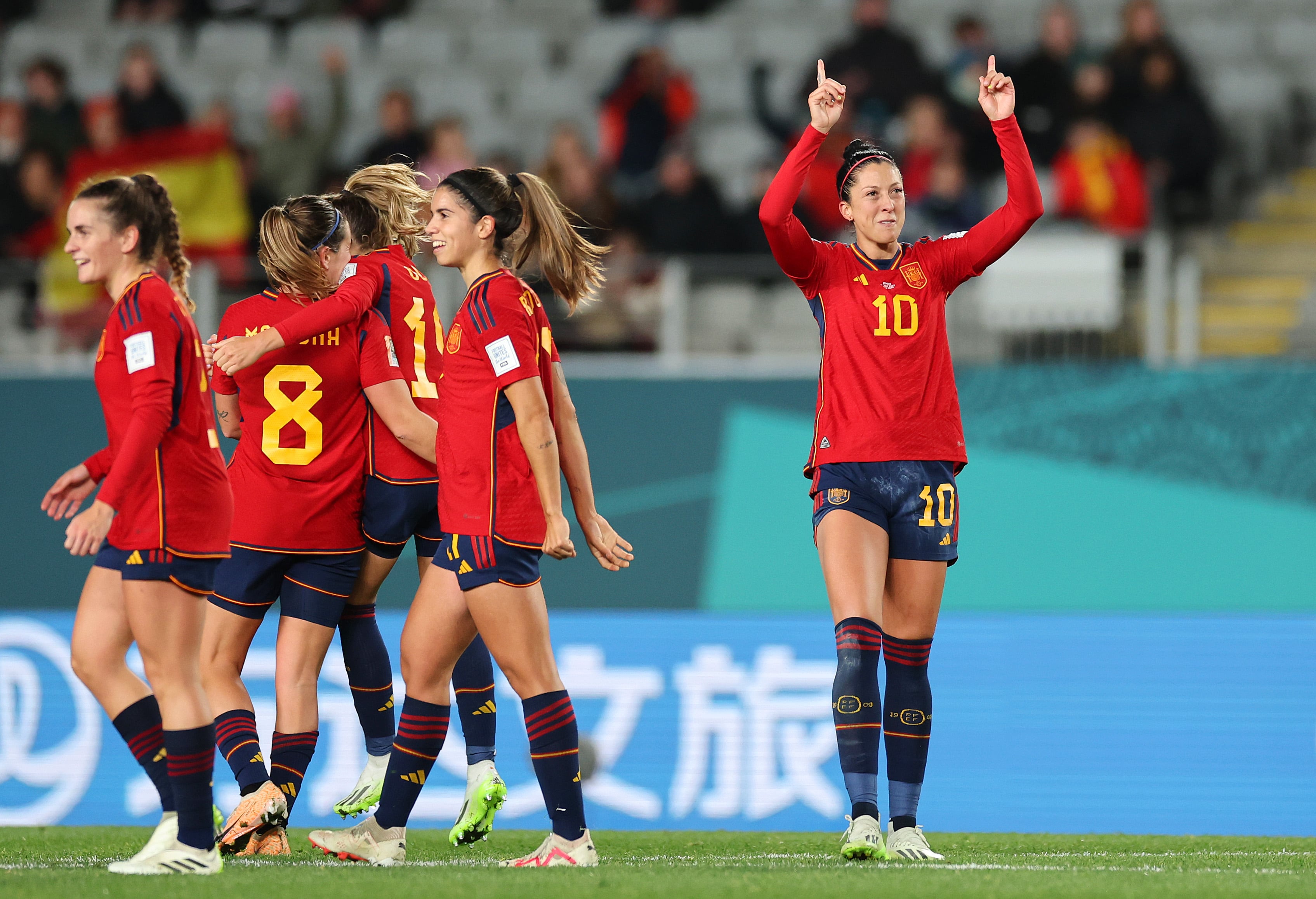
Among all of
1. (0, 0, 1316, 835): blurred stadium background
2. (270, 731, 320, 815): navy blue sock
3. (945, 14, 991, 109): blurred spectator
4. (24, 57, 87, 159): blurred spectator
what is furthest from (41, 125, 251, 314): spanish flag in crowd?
(270, 731, 320, 815): navy blue sock

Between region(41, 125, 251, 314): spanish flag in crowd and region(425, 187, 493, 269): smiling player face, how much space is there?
6.37 metres

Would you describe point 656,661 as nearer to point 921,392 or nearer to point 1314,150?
point 921,392

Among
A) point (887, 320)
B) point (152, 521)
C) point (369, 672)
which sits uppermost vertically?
point (887, 320)

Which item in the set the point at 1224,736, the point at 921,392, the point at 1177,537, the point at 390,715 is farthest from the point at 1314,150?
the point at 390,715

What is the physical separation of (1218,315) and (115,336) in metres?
7.27

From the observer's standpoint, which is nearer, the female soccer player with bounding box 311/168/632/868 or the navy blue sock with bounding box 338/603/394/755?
the female soccer player with bounding box 311/168/632/868

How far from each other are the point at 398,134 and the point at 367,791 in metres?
7.02

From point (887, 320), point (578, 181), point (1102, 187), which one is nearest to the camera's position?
point (887, 320)

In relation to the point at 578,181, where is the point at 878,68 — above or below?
above

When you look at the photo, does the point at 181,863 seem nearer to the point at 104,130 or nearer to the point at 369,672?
the point at 369,672

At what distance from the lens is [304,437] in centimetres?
535

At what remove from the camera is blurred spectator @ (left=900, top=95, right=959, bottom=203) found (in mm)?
10789

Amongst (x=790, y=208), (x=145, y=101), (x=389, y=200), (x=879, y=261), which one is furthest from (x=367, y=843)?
(x=145, y=101)

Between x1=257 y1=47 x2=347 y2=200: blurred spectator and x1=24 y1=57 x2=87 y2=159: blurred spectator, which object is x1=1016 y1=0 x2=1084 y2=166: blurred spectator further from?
x1=24 y1=57 x2=87 y2=159: blurred spectator
